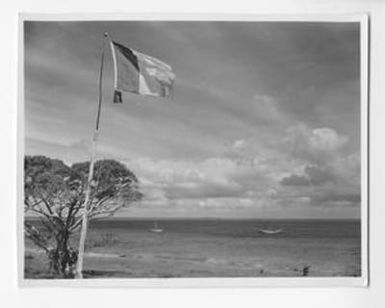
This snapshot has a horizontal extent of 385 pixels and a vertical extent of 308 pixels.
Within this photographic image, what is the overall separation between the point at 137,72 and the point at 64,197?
42cm

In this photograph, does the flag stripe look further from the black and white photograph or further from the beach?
the beach

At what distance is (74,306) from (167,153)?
1.70 ft

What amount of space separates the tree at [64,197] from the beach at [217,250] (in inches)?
1.5

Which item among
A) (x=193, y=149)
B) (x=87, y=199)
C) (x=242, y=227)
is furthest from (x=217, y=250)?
(x=87, y=199)

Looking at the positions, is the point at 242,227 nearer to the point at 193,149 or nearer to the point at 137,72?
the point at 193,149

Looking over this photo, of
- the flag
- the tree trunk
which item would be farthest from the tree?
the flag

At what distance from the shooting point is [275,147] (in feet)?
6.45

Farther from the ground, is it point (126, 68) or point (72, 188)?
point (126, 68)

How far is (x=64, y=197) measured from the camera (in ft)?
6.36

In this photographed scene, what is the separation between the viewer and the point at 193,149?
1957mm

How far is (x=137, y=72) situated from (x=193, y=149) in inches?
10.8

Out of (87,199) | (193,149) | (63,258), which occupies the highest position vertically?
(193,149)

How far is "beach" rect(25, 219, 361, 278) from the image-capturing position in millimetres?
1931

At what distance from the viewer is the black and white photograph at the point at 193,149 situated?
193 cm
